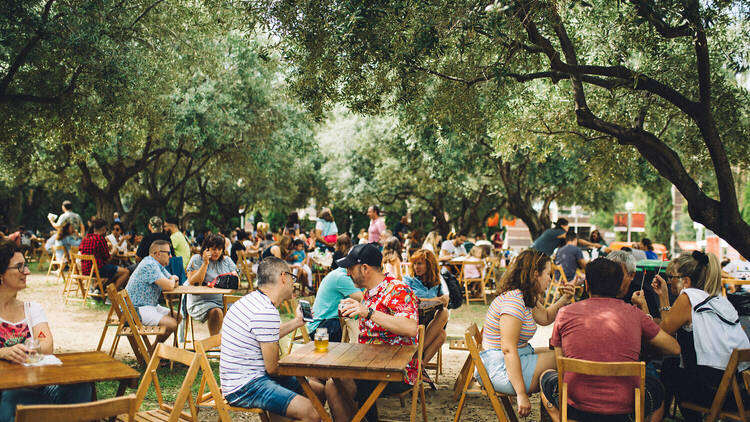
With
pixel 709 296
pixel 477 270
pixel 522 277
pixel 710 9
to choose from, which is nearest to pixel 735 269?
pixel 477 270

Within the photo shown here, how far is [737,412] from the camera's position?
4105mm

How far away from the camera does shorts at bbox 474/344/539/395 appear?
4.17 m

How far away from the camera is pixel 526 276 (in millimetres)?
4383

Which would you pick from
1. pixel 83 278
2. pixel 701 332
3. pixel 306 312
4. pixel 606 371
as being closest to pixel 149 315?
pixel 306 312

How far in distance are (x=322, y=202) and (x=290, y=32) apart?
81.2 ft

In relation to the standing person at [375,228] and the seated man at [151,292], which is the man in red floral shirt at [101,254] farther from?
the standing person at [375,228]

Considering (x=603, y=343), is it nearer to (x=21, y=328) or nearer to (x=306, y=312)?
(x=306, y=312)

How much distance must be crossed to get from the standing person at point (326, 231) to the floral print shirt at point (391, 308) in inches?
346

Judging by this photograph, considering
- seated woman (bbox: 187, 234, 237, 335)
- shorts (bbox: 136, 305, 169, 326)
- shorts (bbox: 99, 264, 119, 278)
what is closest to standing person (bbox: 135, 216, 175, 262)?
seated woman (bbox: 187, 234, 237, 335)

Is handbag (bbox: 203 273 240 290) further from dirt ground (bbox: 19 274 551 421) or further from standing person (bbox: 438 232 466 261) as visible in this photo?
standing person (bbox: 438 232 466 261)

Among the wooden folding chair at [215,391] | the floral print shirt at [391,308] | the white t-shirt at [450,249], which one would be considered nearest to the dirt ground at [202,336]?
the floral print shirt at [391,308]

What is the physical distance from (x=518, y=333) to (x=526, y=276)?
448 mm

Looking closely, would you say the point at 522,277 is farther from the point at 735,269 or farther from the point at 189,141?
the point at 189,141

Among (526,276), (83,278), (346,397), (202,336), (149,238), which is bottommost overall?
(202,336)
